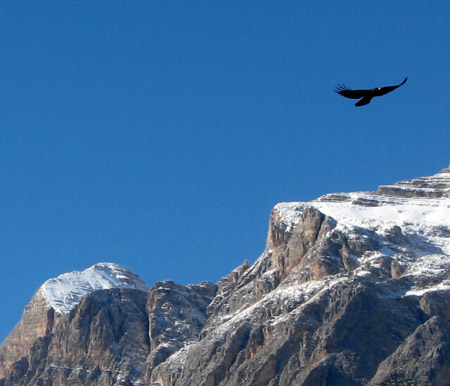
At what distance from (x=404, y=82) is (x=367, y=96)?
2548 millimetres

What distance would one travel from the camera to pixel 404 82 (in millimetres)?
87000

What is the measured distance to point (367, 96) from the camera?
291ft
